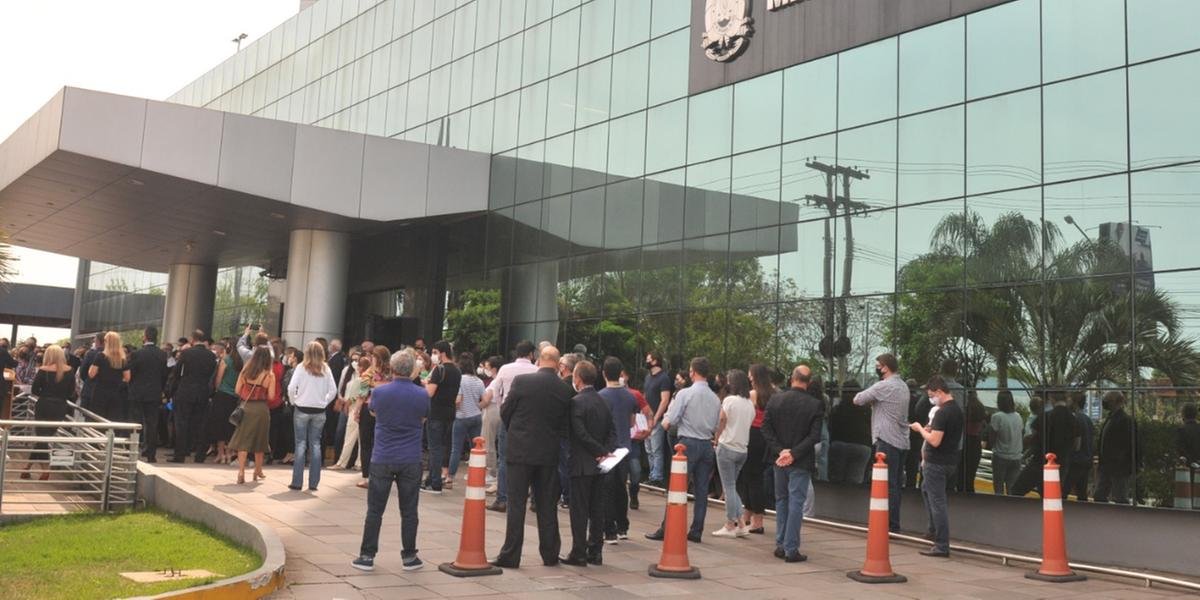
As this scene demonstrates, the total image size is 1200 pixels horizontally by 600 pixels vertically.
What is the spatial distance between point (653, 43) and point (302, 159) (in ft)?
28.5

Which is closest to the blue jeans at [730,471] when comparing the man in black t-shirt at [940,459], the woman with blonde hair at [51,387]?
the man in black t-shirt at [940,459]

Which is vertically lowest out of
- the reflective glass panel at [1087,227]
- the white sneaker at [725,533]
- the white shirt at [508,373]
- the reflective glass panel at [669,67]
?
the white sneaker at [725,533]

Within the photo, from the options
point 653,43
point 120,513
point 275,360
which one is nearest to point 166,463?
point 275,360

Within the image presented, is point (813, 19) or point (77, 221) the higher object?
point (813, 19)

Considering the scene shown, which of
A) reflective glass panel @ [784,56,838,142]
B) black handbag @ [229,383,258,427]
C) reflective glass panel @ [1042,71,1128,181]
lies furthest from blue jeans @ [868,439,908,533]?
black handbag @ [229,383,258,427]

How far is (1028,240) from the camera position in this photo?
1360cm

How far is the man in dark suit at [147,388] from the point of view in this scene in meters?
15.9

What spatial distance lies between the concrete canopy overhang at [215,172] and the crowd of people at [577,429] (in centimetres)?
535

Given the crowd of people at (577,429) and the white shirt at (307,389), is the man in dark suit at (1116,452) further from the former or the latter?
the white shirt at (307,389)

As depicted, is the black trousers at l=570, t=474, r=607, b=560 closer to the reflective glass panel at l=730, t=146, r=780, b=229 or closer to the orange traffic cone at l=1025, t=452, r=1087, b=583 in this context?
the orange traffic cone at l=1025, t=452, r=1087, b=583

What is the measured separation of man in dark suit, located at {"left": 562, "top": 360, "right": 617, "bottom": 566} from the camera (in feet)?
30.4

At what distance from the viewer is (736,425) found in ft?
37.4

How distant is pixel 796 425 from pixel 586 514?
98.8 inches

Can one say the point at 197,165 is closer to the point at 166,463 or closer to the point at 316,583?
the point at 166,463
